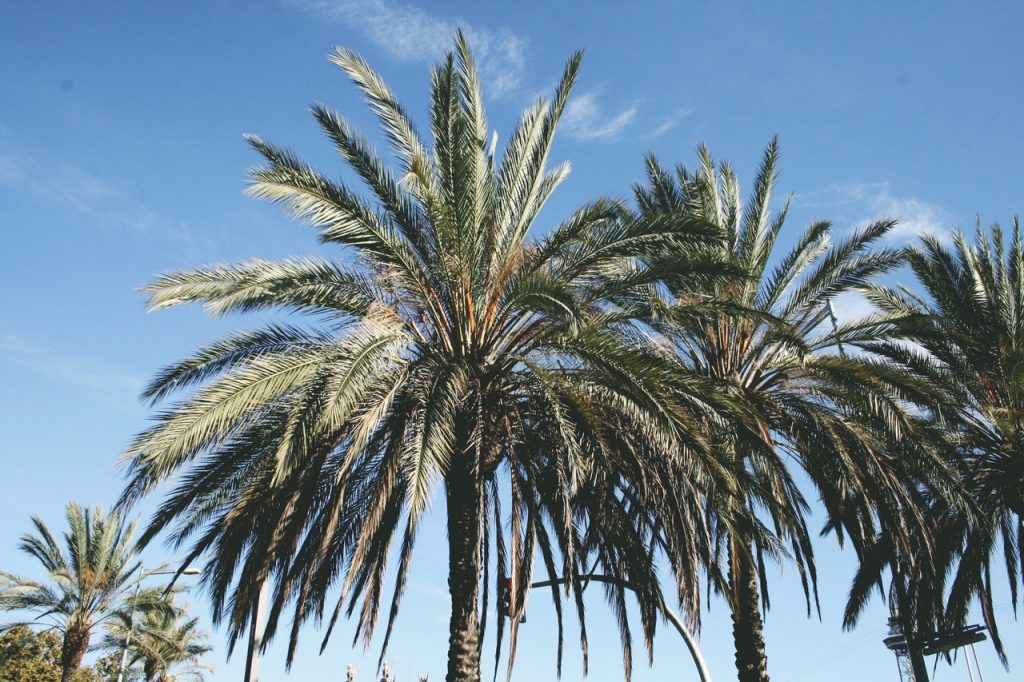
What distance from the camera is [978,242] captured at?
16.8 metres

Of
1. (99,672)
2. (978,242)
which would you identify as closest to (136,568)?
(99,672)

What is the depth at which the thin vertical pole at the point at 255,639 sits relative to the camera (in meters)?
11.7

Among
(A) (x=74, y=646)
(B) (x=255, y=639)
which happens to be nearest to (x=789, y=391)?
(B) (x=255, y=639)

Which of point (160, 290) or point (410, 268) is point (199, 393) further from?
point (410, 268)

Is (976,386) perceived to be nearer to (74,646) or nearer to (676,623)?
(676,623)

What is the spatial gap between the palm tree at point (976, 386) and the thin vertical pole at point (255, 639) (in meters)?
10.3

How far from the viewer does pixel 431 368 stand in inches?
450

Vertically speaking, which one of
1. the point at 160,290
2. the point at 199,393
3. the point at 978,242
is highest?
the point at 978,242

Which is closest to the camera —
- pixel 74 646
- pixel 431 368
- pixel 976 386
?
pixel 431 368

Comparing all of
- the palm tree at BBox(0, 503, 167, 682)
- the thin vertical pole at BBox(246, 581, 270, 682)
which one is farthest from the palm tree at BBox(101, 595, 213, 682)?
the thin vertical pole at BBox(246, 581, 270, 682)

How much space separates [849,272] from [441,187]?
724 cm

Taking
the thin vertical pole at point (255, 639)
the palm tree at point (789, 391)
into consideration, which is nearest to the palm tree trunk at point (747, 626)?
the palm tree at point (789, 391)

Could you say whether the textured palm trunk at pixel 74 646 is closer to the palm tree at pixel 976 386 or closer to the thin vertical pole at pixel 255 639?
the thin vertical pole at pixel 255 639

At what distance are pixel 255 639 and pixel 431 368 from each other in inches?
166
